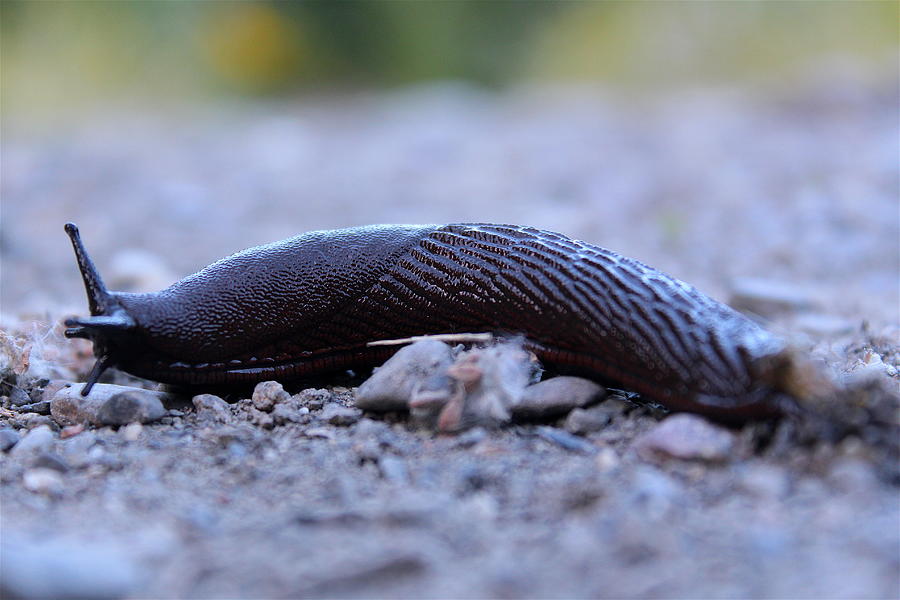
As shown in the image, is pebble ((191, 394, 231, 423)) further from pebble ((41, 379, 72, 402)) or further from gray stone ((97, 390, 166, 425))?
pebble ((41, 379, 72, 402))

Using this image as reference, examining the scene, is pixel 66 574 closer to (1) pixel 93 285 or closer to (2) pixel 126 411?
(2) pixel 126 411

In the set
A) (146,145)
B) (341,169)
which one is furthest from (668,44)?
(146,145)

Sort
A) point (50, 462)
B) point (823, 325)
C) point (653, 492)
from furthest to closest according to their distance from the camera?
point (823, 325) → point (50, 462) → point (653, 492)

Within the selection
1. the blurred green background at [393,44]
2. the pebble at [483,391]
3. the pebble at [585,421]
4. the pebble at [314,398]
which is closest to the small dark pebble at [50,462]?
the pebble at [314,398]

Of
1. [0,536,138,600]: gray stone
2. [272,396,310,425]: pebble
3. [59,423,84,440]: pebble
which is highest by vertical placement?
[59,423,84,440]: pebble

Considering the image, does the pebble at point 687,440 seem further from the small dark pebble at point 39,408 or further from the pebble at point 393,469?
the small dark pebble at point 39,408

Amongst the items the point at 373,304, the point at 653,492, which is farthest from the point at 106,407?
the point at 653,492

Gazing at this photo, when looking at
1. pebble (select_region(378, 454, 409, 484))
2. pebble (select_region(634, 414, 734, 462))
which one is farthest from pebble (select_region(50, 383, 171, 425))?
pebble (select_region(634, 414, 734, 462))
